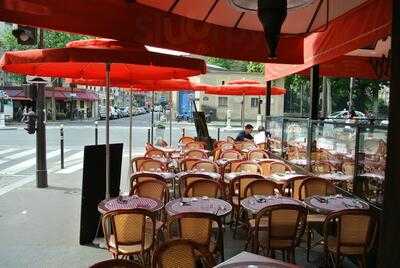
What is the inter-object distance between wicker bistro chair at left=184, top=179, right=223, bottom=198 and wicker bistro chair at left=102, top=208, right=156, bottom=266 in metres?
1.46

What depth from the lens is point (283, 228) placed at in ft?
17.2

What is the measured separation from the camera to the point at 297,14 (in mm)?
5344

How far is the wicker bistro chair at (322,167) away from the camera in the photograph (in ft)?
26.3

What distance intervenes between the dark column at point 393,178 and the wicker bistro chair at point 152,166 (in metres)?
7.64

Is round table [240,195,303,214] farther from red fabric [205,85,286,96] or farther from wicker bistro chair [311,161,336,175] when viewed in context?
red fabric [205,85,286,96]

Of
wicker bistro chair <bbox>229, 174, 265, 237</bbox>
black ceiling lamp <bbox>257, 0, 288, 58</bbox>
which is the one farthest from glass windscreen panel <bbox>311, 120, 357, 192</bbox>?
black ceiling lamp <bbox>257, 0, 288, 58</bbox>

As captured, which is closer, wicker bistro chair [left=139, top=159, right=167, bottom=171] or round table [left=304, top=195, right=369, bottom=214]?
round table [left=304, top=195, right=369, bottom=214]

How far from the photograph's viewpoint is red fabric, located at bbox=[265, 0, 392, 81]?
12.8 ft

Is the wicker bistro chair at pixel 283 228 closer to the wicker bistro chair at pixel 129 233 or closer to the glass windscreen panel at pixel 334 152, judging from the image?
the wicker bistro chair at pixel 129 233

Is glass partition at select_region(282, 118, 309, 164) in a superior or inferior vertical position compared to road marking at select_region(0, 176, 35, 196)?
superior

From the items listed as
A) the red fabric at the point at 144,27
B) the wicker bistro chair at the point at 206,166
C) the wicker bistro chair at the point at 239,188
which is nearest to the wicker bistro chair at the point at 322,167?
the wicker bistro chair at the point at 239,188

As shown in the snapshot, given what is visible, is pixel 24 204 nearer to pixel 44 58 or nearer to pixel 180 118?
pixel 44 58

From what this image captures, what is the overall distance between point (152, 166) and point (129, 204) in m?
3.18

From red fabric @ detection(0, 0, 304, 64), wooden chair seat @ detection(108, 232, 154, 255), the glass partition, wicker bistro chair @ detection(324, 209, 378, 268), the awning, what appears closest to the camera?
red fabric @ detection(0, 0, 304, 64)
